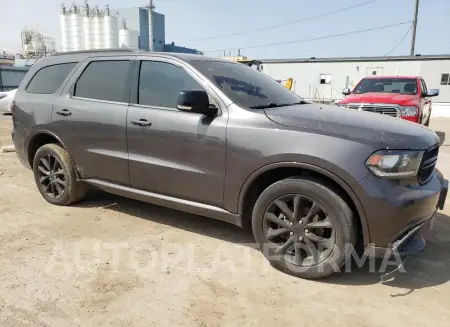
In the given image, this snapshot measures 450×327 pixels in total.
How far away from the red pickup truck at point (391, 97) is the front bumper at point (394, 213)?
6.35m

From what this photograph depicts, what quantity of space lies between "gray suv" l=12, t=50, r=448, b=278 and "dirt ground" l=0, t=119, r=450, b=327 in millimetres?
339

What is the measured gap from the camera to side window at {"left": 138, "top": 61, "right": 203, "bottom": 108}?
354cm

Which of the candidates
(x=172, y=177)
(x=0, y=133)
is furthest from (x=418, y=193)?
(x=0, y=133)

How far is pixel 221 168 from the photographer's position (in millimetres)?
3240

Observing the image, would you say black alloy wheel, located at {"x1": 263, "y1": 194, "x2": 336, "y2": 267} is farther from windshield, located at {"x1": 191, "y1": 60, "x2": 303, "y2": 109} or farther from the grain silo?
the grain silo

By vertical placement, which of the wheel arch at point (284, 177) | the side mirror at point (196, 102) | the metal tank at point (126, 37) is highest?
the metal tank at point (126, 37)

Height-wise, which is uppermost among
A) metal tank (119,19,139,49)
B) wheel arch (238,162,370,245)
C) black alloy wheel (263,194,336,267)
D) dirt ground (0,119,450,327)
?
metal tank (119,19,139,49)

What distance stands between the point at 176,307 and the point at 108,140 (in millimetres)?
1959

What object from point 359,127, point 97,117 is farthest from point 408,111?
point 97,117

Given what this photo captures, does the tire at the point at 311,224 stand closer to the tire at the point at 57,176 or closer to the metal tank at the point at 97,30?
the tire at the point at 57,176

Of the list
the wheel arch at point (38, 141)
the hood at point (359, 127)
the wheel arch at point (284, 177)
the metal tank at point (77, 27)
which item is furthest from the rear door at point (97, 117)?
the metal tank at point (77, 27)

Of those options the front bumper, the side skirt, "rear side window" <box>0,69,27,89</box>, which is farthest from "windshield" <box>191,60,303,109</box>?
"rear side window" <box>0,69,27,89</box>

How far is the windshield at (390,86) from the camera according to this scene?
995 centimetres

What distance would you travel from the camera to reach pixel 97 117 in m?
3.96
